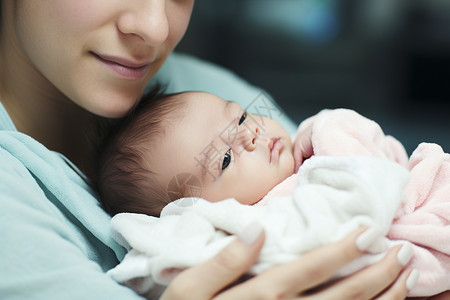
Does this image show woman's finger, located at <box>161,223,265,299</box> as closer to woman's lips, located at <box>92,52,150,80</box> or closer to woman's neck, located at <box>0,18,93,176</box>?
woman's lips, located at <box>92,52,150,80</box>

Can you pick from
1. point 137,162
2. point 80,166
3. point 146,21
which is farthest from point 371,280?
point 80,166

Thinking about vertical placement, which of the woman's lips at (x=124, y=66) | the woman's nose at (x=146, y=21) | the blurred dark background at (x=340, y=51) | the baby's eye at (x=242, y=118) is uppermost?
the woman's nose at (x=146, y=21)

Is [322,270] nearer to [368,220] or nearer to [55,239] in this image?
[368,220]

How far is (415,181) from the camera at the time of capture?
787 millimetres

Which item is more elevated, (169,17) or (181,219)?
(169,17)

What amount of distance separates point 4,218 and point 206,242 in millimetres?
270

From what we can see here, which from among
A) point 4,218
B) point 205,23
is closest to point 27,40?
point 4,218

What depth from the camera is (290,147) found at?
3.03 ft

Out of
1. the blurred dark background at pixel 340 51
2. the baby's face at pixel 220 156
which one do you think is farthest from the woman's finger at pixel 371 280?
the blurred dark background at pixel 340 51

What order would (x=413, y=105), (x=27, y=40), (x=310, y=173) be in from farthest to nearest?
1. (x=413, y=105)
2. (x=27, y=40)
3. (x=310, y=173)

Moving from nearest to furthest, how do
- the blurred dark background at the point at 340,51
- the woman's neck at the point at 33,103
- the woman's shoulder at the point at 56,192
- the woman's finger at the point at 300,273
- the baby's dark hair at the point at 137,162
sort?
the woman's finger at the point at 300,273 < the woman's shoulder at the point at 56,192 < the baby's dark hair at the point at 137,162 < the woman's neck at the point at 33,103 < the blurred dark background at the point at 340,51

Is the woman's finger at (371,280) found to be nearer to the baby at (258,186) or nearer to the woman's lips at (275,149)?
the baby at (258,186)

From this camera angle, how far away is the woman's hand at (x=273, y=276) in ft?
2.02

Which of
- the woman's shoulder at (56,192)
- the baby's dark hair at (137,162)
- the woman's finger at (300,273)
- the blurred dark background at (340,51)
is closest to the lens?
the woman's finger at (300,273)
